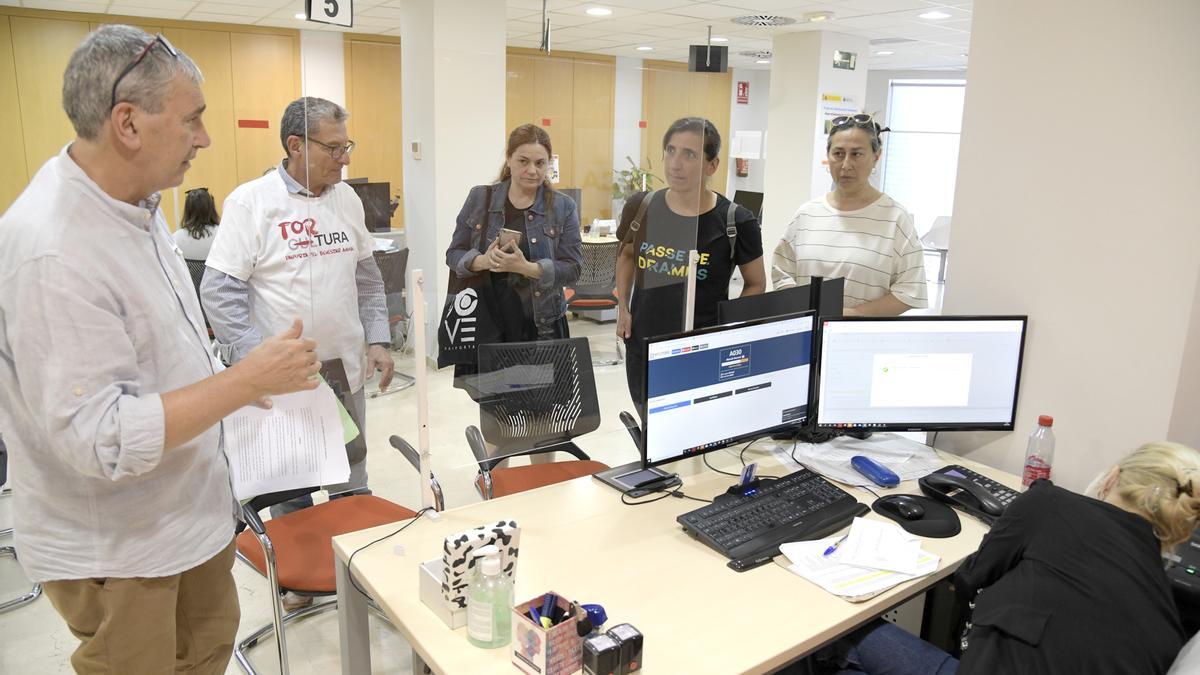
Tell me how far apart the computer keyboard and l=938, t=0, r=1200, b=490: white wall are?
80 cm

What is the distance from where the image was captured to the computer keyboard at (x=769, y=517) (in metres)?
1.91

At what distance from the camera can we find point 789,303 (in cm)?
253

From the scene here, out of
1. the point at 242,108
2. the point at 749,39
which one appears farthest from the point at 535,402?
the point at 749,39

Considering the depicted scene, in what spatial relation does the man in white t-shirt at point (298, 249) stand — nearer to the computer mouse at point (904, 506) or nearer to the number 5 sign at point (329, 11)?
the number 5 sign at point (329, 11)

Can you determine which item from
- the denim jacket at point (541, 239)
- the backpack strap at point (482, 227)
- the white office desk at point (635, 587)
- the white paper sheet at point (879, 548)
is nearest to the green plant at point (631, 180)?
the denim jacket at point (541, 239)

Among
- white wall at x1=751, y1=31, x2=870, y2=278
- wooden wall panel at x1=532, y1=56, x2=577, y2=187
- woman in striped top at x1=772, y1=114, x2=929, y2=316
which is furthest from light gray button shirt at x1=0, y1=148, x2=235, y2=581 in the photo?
white wall at x1=751, y1=31, x2=870, y2=278

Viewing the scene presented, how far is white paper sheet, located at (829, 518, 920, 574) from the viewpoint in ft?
6.13

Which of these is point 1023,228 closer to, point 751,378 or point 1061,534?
point 751,378

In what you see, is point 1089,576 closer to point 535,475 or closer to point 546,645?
point 546,645

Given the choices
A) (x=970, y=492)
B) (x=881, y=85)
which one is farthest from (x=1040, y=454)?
(x=881, y=85)

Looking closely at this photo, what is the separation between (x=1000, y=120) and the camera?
98.0 inches

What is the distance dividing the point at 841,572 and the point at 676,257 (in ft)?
5.70

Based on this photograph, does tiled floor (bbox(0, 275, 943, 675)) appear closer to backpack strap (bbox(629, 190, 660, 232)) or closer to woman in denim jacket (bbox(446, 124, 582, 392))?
woman in denim jacket (bbox(446, 124, 582, 392))

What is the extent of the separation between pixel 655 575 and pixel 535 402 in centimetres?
113
